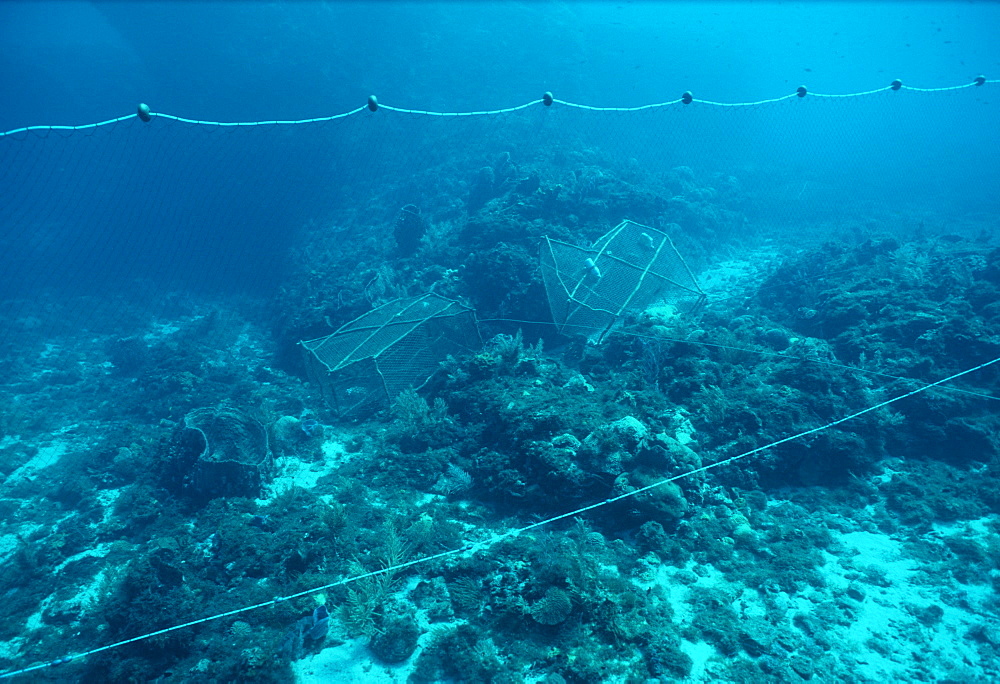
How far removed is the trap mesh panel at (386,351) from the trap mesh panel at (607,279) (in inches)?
103

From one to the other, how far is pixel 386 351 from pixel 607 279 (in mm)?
6159

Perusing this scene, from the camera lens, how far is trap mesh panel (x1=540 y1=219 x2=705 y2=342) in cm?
1209

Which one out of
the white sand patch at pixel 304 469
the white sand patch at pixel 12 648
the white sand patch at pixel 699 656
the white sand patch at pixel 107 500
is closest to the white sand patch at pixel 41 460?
the white sand patch at pixel 107 500

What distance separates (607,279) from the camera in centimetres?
1238

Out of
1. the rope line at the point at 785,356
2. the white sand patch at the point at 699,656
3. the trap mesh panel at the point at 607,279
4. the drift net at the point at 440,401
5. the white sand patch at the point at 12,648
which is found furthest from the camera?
the trap mesh panel at the point at 607,279

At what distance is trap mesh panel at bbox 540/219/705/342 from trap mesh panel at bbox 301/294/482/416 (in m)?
2.62

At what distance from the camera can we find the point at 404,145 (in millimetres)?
36281

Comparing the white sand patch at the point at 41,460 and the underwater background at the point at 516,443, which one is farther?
the white sand patch at the point at 41,460

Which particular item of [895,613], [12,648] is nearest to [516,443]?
[895,613]

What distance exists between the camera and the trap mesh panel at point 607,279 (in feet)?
39.7

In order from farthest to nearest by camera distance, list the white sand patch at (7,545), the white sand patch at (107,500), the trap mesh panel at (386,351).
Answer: the trap mesh panel at (386,351)
the white sand patch at (107,500)
the white sand patch at (7,545)

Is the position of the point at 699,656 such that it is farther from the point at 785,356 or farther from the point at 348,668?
the point at 785,356

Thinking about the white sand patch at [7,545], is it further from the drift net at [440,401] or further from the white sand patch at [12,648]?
the white sand patch at [12,648]

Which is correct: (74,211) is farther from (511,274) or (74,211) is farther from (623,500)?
(623,500)
